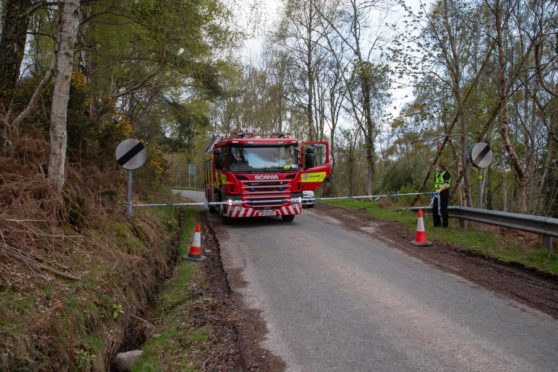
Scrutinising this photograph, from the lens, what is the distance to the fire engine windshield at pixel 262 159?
1284cm

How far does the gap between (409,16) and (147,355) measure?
37.9 feet

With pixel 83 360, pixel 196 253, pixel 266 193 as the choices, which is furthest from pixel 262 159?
pixel 83 360

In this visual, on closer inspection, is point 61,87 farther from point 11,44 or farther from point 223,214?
point 223,214

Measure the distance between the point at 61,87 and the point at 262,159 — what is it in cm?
692

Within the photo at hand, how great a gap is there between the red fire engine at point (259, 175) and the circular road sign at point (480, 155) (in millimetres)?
4749

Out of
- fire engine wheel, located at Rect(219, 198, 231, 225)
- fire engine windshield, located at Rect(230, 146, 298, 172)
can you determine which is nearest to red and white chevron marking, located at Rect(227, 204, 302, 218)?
fire engine wheel, located at Rect(219, 198, 231, 225)

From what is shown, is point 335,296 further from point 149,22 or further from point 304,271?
point 149,22

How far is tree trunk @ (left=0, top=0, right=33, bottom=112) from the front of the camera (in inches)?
336

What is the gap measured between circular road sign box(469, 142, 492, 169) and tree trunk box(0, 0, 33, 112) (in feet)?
33.0

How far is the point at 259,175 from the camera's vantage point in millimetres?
12758

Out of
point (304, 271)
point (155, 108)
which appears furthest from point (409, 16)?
point (155, 108)

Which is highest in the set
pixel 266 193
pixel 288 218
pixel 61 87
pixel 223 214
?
Answer: pixel 61 87

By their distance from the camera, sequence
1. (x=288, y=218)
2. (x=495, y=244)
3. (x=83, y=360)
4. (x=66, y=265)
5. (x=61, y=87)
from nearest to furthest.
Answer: (x=83, y=360)
(x=66, y=265)
(x=61, y=87)
(x=495, y=244)
(x=288, y=218)

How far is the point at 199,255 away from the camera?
28.6ft
